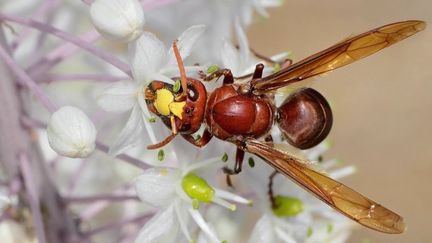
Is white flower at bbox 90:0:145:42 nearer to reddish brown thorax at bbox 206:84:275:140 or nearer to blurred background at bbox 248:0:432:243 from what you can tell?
reddish brown thorax at bbox 206:84:275:140

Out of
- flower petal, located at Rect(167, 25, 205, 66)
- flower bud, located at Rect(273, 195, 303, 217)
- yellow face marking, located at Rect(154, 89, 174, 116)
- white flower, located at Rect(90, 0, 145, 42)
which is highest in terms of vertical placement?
flower petal, located at Rect(167, 25, 205, 66)

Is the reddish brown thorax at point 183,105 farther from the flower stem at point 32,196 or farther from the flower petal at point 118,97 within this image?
the flower stem at point 32,196

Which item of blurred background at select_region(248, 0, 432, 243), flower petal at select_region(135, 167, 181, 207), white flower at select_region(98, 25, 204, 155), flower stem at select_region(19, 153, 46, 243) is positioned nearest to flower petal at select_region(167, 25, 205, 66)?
white flower at select_region(98, 25, 204, 155)

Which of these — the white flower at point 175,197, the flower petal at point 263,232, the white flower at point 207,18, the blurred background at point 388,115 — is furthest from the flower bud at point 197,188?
the blurred background at point 388,115

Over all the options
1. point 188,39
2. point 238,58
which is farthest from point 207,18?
point 188,39

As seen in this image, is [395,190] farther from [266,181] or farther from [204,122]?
[204,122]

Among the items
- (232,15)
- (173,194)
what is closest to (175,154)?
(173,194)
